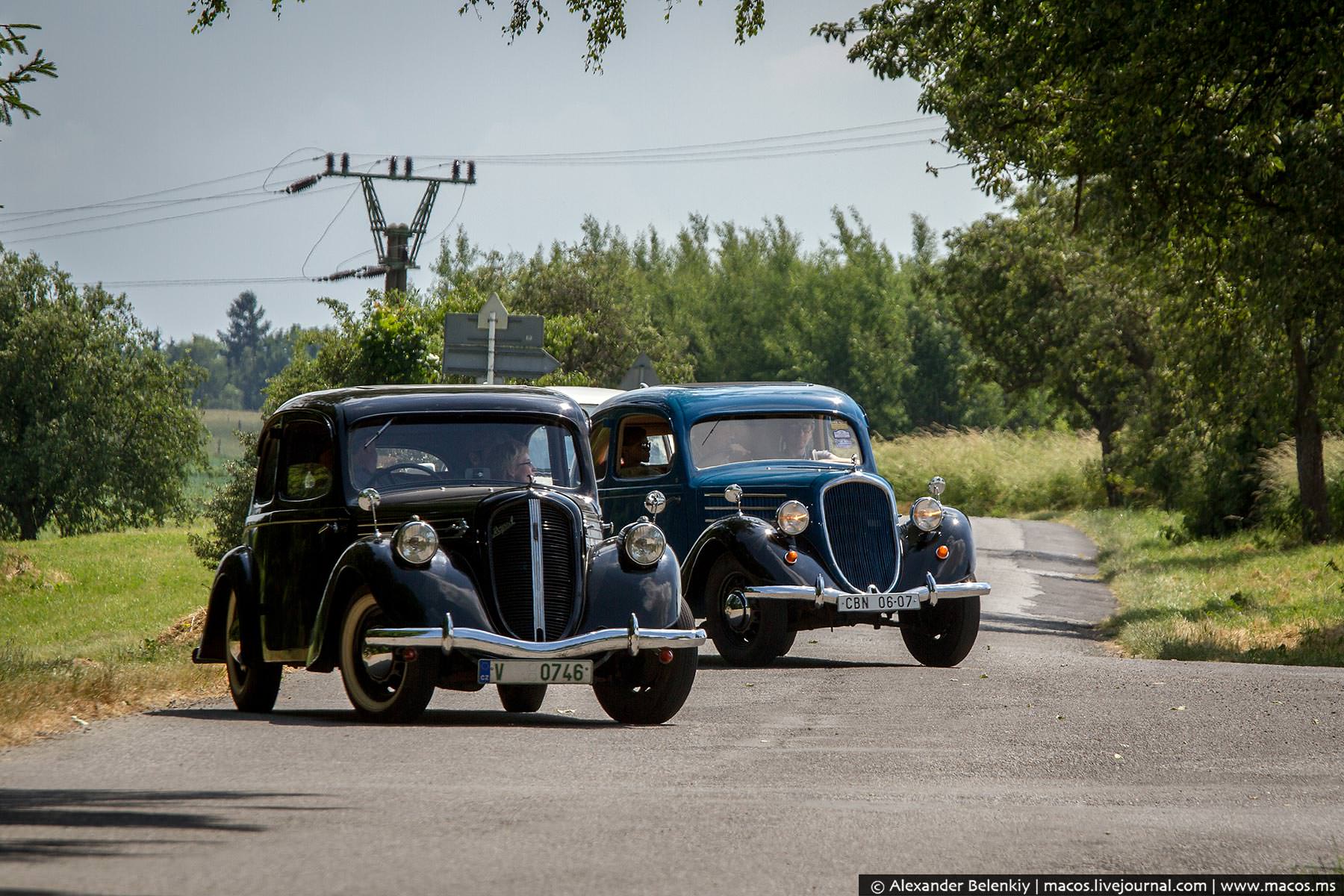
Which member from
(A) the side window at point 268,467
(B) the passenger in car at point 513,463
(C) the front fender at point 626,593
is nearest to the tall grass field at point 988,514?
(A) the side window at point 268,467

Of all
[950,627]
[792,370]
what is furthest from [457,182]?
[792,370]

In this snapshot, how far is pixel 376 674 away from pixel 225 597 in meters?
1.79

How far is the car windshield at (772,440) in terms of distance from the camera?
15.0 metres

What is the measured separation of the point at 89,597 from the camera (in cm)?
3884

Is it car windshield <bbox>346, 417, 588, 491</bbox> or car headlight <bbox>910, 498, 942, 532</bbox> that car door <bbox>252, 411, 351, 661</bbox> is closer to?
car windshield <bbox>346, 417, 588, 491</bbox>

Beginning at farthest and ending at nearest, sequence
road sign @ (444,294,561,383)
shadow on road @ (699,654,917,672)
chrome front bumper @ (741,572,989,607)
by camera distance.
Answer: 1. road sign @ (444,294,561,383)
2. shadow on road @ (699,654,917,672)
3. chrome front bumper @ (741,572,989,607)

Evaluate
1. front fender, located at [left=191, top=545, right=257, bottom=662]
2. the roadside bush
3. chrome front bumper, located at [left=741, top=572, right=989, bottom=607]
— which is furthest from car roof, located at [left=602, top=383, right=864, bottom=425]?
the roadside bush

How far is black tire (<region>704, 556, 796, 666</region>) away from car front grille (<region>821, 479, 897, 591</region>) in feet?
2.15

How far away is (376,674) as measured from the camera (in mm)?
9555

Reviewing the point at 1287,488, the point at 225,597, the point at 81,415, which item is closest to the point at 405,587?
the point at 225,597

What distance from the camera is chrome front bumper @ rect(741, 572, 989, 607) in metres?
13.0

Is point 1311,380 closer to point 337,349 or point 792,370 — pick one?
point 337,349

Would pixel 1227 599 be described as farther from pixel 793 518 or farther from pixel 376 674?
pixel 376 674

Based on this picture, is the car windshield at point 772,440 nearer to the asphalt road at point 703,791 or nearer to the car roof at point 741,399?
the car roof at point 741,399
